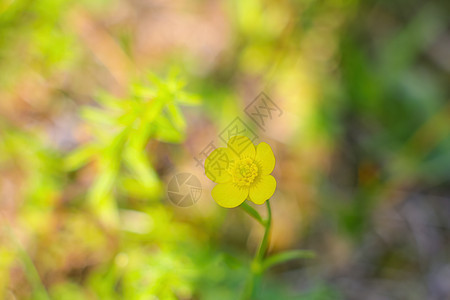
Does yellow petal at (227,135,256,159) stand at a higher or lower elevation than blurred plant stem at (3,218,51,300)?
higher

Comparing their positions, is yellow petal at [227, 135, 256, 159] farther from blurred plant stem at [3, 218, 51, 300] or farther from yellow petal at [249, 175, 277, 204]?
blurred plant stem at [3, 218, 51, 300]

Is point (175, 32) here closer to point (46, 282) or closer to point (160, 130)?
point (160, 130)

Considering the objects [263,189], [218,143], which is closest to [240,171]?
[263,189]

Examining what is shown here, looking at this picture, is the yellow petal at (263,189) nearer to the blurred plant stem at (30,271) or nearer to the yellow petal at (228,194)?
the yellow petal at (228,194)

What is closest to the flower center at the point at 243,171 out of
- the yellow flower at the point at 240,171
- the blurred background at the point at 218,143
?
the yellow flower at the point at 240,171

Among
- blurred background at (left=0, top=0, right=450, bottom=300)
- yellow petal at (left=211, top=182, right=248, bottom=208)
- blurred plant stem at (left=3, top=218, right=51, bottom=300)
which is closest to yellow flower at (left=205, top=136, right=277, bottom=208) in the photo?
yellow petal at (left=211, top=182, right=248, bottom=208)

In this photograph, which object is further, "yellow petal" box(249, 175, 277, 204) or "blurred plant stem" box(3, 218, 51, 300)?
"blurred plant stem" box(3, 218, 51, 300)

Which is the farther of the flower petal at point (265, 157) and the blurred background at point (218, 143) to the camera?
the blurred background at point (218, 143)

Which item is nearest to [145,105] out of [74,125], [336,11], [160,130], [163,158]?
[160,130]
